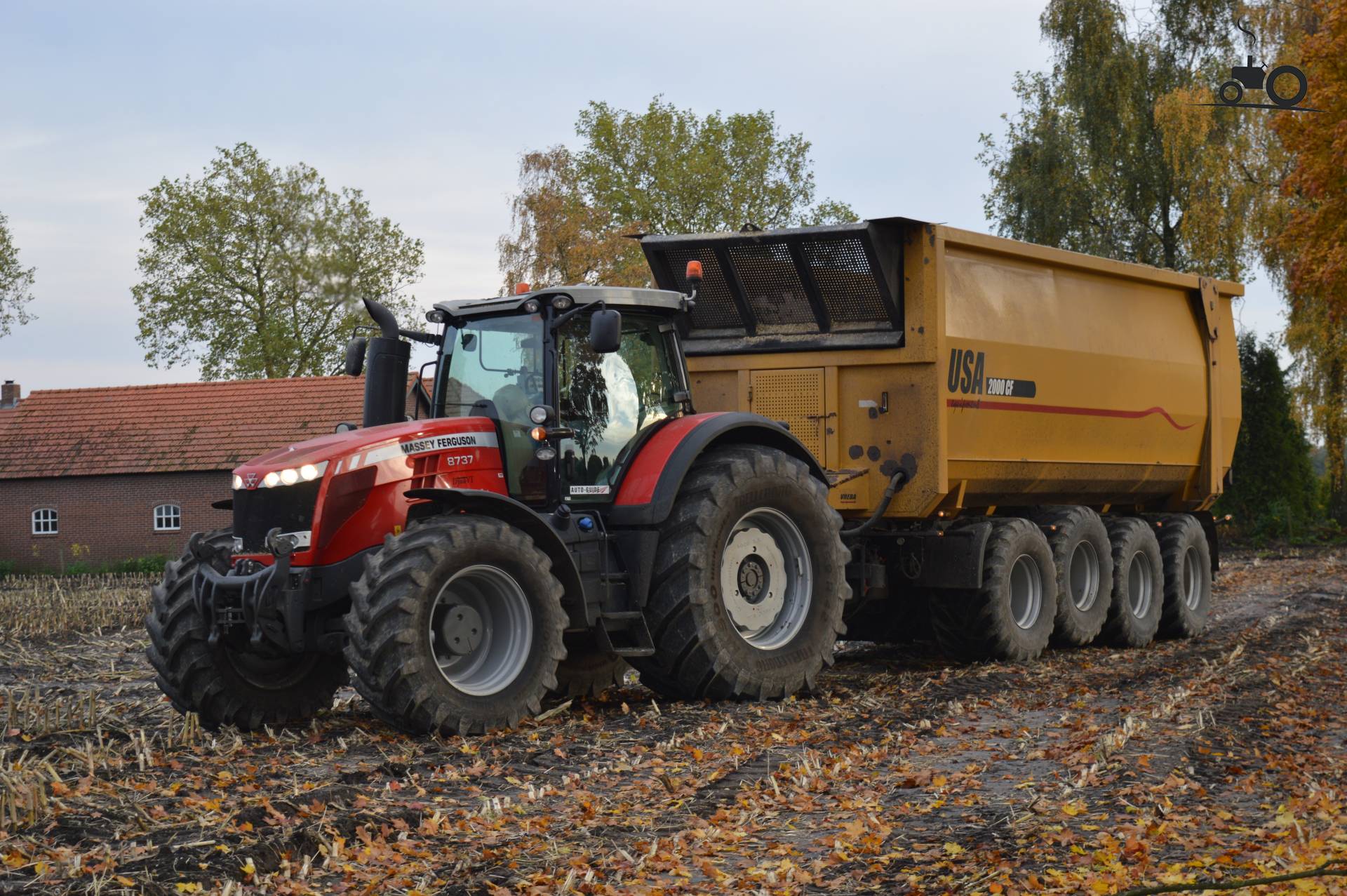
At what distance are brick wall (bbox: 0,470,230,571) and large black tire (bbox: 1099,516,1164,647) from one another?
83.5 ft

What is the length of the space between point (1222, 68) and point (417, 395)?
90.5 ft

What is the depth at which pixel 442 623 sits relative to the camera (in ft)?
26.4

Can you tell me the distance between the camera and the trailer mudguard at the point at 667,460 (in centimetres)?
898

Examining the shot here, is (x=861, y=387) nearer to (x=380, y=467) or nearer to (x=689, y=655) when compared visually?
(x=689, y=655)

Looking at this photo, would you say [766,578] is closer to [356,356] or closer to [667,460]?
[667,460]

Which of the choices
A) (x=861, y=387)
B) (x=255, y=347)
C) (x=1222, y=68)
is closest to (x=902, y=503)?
(x=861, y=387)

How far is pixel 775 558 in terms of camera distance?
32.3 ft

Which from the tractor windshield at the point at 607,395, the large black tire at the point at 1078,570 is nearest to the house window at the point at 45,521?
the large black tire at the point at 1078,570

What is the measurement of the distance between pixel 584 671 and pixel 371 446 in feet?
7.78

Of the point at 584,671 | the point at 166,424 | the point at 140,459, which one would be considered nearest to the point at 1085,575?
the point at 584,671

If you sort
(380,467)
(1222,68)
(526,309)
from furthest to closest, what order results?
(1222,68), (526,309), (380,467)

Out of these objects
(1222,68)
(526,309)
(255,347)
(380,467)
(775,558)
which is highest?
(1222,68)

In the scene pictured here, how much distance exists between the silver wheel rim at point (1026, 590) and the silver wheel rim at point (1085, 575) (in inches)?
37.9

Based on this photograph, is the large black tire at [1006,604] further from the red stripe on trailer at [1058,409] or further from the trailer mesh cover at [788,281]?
the trailer mesh cover at [788,281]
